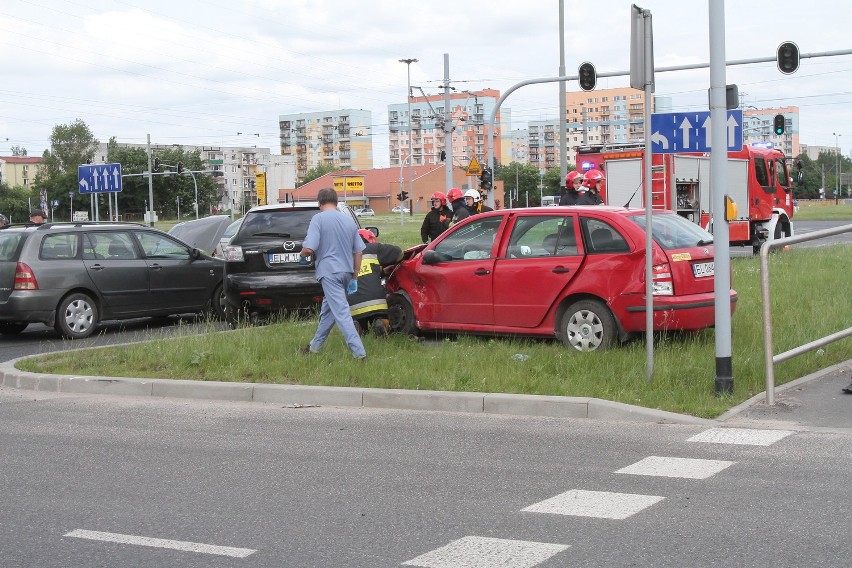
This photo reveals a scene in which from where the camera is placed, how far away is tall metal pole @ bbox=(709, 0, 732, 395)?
8766mm

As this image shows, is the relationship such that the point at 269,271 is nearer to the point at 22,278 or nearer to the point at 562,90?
the point at 22,278

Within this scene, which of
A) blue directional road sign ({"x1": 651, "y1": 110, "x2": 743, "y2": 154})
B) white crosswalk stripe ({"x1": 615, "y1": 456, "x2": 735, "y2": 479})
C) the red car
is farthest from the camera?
blue directional road sign ({"x1": 651, "y1": 110, "x2": 743, "y2": 154})

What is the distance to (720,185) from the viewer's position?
875 cm

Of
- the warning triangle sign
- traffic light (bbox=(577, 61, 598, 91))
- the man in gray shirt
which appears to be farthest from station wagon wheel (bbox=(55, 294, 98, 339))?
the warning triangle sign

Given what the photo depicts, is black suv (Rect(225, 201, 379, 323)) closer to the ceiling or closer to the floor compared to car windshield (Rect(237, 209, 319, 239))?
closer to the floor

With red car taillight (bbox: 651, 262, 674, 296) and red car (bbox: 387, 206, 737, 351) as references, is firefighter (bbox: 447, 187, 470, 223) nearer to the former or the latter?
red car (bbox: 387, 206, 737, 351)

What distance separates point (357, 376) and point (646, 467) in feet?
12.4

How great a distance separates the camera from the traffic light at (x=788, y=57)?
96.9ft

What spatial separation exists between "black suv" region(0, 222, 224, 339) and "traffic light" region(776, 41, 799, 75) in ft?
61.0

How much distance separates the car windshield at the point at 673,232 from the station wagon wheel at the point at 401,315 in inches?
110

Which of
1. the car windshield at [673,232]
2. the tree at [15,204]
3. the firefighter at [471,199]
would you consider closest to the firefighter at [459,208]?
→ the firefighter at [471,199]

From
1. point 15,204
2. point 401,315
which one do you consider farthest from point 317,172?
Result: point 401,315

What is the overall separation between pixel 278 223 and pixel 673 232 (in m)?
5.95

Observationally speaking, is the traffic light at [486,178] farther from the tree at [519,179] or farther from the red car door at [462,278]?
the tree at [519,179]
